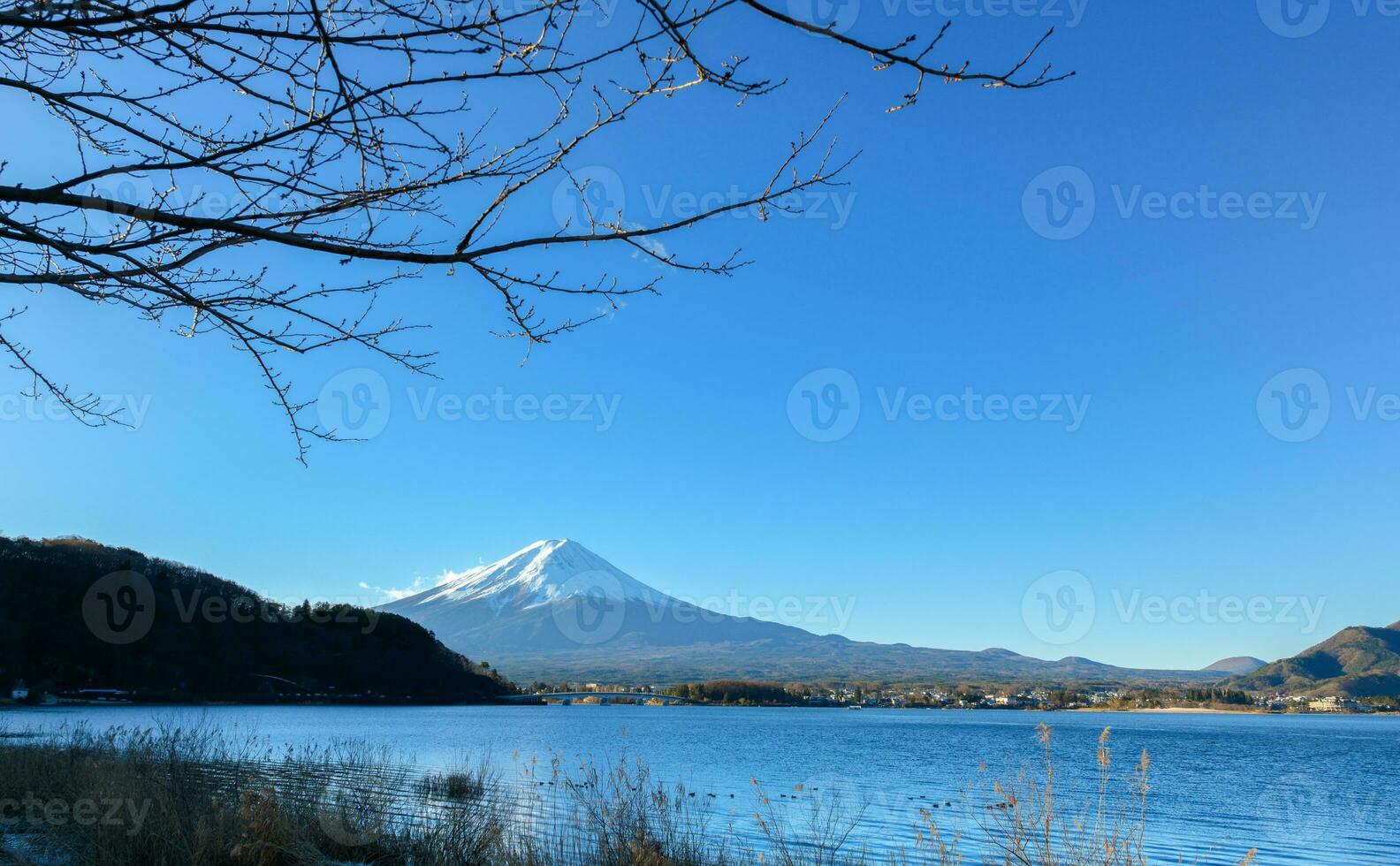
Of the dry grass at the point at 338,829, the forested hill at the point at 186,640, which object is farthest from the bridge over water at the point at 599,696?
the dry grass at the point at 338,829

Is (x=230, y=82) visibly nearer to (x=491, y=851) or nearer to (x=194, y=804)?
(x=491, y=851)

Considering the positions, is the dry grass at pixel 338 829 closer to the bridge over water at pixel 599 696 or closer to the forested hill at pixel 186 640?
the forested hill at pixel 186 640

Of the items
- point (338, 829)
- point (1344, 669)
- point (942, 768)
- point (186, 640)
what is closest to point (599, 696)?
point (186, 640)

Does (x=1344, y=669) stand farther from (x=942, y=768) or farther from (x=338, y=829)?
(x=338, y=829)

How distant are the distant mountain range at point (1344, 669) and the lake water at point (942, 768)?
115 meters

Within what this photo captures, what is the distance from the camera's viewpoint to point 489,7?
2539 millimetres

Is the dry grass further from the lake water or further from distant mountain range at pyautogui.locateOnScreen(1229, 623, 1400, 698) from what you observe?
distant mountain range at pyautogui.locateOnScreen(1229, 623, 1400, 698)

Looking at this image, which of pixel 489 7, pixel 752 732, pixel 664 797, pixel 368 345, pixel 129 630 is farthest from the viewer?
pixel 129 630

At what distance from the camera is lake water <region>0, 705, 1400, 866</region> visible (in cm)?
1703

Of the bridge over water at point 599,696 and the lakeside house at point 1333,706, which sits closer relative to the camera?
the bridge over water at point 599,696

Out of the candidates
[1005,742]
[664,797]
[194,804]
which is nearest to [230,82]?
[664,797]

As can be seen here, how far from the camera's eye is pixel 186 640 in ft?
240

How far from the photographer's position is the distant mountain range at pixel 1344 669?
484 feet

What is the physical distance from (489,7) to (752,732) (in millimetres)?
53410
